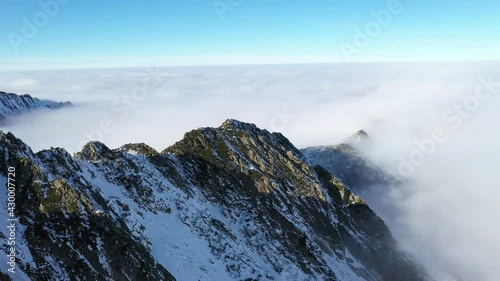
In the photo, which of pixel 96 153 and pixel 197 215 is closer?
pixel 197 215

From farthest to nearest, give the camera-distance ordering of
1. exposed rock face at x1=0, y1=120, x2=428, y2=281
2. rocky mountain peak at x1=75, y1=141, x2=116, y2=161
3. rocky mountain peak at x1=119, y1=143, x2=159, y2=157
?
1. rocky mountain peak at x1=119, y1=143, x2=159, y2=157
2. rocky mountain peak at x1=75, y1=141, x2=116, y2=161
3. exposed rock face at x1=0, y1=120, x2=428, y2=281

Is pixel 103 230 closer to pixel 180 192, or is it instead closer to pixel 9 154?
pixel 9 154

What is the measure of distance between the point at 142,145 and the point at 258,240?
3720 centimetres

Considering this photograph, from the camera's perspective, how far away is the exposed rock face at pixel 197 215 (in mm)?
49188

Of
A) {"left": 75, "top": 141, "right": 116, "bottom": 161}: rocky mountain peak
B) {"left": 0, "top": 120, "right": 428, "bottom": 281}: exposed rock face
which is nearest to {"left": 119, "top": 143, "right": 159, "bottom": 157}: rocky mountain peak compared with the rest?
{"left": 0, "top": 120, "right": 428, "bottom": 281}: exposed rock face

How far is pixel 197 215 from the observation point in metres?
73.1

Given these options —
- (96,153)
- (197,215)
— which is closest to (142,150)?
(96,153)

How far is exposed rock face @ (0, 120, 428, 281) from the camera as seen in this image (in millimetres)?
49188

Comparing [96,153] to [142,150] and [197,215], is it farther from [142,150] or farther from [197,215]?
[197,215]

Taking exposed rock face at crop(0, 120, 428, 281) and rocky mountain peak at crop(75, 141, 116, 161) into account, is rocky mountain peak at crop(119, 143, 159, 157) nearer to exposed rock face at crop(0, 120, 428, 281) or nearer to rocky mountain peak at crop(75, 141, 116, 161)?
exposed rock face at crop(0, 120, 428, 281)

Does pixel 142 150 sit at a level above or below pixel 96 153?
above

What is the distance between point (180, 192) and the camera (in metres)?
76.6

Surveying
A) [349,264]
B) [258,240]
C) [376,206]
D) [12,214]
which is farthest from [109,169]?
[376,206]

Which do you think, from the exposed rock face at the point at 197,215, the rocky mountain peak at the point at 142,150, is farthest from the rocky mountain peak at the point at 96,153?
the rocky mountain peak at the point at 142,150
